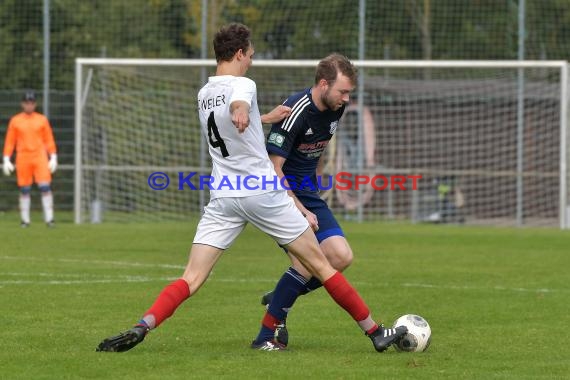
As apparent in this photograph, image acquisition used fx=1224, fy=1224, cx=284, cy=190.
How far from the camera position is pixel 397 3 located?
25062 millimetres

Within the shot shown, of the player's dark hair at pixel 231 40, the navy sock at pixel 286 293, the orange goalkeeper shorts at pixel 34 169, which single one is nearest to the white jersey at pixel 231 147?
the player's dark hair at pixel 231 40

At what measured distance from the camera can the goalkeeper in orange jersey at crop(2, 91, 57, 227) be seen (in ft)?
70.7

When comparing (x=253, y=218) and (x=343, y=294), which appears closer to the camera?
(x=253, y=218)

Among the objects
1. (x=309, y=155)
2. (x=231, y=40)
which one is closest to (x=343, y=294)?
(x=309, y=155)

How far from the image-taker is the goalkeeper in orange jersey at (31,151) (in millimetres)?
21562

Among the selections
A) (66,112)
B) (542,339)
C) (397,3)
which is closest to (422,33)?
(397,3)

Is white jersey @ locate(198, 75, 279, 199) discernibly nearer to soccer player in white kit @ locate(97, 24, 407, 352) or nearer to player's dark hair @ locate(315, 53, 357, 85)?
soccer player in white kit @ locate(97, 24, 407, 352)

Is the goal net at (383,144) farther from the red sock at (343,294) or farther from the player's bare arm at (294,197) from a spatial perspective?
the red sock at (343,294)

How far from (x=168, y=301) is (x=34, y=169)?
589 inches

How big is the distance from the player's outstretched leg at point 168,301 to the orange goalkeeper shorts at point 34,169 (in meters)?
14.6

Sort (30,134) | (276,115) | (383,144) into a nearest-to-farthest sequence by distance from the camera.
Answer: (276,115) < (30,134) < (383,144)

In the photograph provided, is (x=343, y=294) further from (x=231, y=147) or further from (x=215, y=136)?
(x=215, y=136)

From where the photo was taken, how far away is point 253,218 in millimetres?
7605

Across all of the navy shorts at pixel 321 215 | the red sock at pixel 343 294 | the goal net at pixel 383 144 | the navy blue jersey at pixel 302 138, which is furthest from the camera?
the goal net at pixel 383 144
